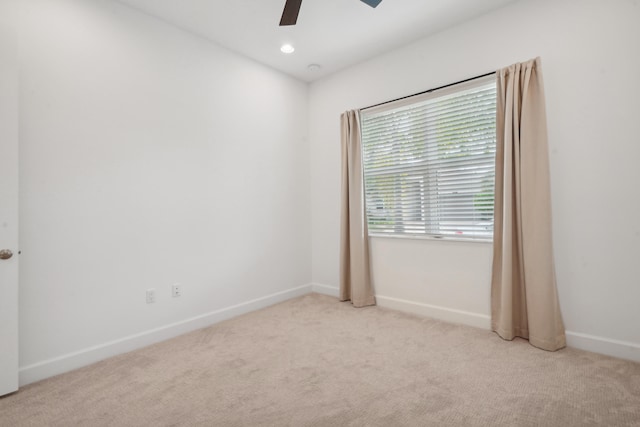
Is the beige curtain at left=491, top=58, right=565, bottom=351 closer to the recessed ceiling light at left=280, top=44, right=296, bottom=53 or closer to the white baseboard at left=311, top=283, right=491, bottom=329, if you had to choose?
the white baseboard at left=311, top=283, right=491, bottom=329

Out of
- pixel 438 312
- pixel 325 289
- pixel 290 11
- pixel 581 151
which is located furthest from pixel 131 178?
pixel 581 151

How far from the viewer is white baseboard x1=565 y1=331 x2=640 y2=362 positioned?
6.90 ft

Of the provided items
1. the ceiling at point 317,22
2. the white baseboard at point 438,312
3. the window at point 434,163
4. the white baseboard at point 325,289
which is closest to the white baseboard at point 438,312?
the white baseboard at point 438,312

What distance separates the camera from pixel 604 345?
7.21ft

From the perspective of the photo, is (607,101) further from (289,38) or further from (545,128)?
(289,38)

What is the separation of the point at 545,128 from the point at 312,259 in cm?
Answer: 273

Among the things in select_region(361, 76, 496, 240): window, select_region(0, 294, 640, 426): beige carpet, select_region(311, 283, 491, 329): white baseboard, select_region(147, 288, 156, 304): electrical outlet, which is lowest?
select_region(0, 294, 640, 426): beige carpet

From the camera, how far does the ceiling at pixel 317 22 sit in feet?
8.27

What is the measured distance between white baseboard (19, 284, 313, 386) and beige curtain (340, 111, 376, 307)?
36.0 inches

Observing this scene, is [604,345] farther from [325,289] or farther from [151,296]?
[151,296]

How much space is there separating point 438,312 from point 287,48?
9.69ft

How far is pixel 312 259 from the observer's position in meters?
4.03

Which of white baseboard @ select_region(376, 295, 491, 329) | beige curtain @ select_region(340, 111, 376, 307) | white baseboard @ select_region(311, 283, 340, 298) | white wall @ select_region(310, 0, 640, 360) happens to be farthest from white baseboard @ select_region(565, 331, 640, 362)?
white baseboard @ select_region(311, 283, 340, 298)

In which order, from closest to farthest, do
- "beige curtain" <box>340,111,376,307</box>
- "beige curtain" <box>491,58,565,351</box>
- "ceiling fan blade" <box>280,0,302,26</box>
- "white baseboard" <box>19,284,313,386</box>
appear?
"ceiling fan blade" <box>280,0,302,26</box> < "white baseboard" <box>19,284,313,386</box> < "beige curtain" <box>491,58,565,351</box> < "beige curtain" <box>340,111,376,307</box>
